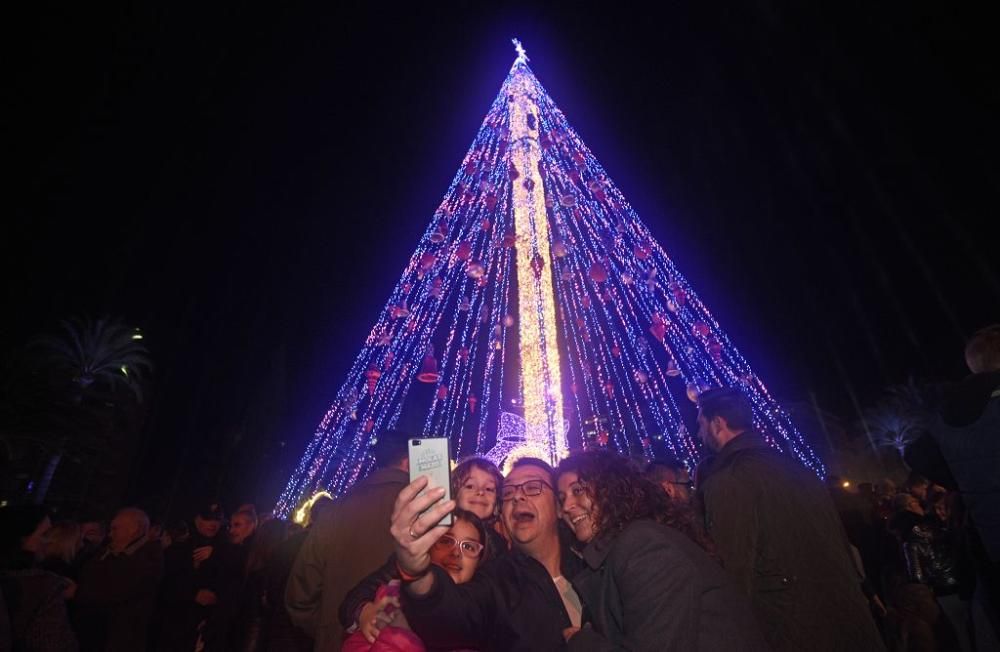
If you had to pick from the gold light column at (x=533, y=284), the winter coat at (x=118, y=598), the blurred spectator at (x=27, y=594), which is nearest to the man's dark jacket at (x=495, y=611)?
the blurred spectator at (x=27, y=594)

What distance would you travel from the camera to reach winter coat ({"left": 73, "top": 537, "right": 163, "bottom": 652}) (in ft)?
16.8

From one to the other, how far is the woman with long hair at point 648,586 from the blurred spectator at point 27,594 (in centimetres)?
366

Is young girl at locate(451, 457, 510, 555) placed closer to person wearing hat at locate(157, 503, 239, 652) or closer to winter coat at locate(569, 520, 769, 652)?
winter coat at locate(569, 520, 769, 652)

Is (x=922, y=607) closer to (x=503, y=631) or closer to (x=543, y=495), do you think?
(x=543, y=495)

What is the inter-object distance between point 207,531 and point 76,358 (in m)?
18.3

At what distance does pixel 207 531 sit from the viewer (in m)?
6.64

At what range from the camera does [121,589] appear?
526 cm

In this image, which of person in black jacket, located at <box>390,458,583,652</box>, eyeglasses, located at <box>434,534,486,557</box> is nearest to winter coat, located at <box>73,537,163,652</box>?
person in black jacket, located at <box>390,458,583,652</box>

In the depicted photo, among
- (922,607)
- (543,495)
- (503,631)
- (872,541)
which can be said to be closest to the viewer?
(503,631)

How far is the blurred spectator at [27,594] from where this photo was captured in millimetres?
3467

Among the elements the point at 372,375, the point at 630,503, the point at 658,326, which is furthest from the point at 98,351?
the point at 630,503

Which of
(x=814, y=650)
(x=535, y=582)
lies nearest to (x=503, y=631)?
(x=535, y=582)

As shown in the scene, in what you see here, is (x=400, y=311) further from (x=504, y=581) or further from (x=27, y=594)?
(x=504, y=581)

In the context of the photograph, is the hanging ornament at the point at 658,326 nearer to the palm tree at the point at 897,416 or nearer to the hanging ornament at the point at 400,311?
the hanging ornament at the point at 400,311
